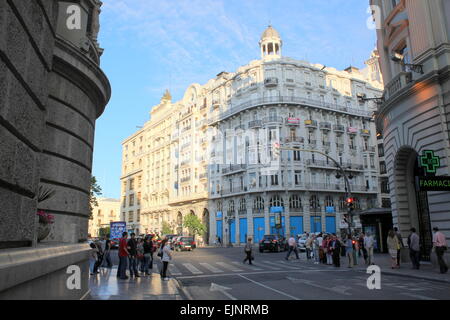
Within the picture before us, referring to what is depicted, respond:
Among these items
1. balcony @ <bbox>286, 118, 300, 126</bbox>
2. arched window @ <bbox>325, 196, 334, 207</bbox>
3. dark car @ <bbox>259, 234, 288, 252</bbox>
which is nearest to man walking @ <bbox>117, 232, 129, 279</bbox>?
dark car @ <bbox>259, 234, 288, 252</bbox>

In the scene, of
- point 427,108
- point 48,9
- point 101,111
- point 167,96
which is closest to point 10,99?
point 48,9

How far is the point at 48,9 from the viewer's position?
5.70 metres

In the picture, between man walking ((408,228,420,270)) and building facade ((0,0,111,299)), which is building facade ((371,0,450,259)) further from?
building facade ((0,0,111,299))

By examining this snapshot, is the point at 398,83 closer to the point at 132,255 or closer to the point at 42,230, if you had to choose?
the point at 132,255

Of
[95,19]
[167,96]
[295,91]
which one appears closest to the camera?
[95,19]

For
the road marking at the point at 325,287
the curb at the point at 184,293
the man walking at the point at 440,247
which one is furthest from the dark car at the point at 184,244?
the man walking at the point at 440,247

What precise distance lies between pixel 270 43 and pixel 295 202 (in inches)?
1011

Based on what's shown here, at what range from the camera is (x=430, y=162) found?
47.4ft

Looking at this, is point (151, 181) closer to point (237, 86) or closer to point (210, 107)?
point (210, 107)

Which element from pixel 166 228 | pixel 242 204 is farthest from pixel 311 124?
pixel 166 228

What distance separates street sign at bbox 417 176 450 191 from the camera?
13453 mm

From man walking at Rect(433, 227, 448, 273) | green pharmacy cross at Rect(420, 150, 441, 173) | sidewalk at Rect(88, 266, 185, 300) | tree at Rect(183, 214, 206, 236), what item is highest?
green pharmacy cross at Rect(420, 150, 441, 173)

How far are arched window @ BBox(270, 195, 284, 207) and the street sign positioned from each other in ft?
121

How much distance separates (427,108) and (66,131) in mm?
14621
